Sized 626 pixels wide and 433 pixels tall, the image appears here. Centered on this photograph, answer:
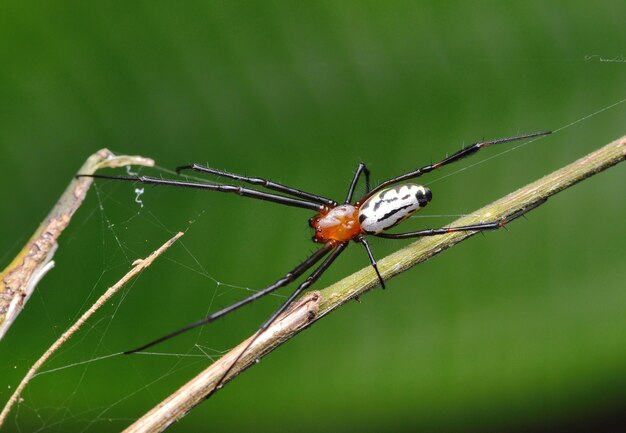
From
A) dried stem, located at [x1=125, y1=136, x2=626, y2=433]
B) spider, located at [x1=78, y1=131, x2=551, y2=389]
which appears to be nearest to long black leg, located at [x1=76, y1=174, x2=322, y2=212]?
spider, located at [x1=78, y1=131, x2=551, y2=389]

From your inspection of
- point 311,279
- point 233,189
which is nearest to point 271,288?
point 311,279

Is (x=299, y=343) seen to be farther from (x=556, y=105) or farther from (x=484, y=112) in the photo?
(x=556, y=105)

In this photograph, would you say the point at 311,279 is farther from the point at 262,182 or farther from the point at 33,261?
the point at 33,261

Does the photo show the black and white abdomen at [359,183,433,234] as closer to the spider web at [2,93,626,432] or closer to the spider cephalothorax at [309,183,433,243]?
the spider cephalothorax at [309,183,433,243]

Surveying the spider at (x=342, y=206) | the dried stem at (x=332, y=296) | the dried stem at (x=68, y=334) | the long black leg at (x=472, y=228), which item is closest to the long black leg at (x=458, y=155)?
the spider at (x=342, y=206)

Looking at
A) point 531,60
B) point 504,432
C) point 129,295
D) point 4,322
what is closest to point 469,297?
point 504,432
